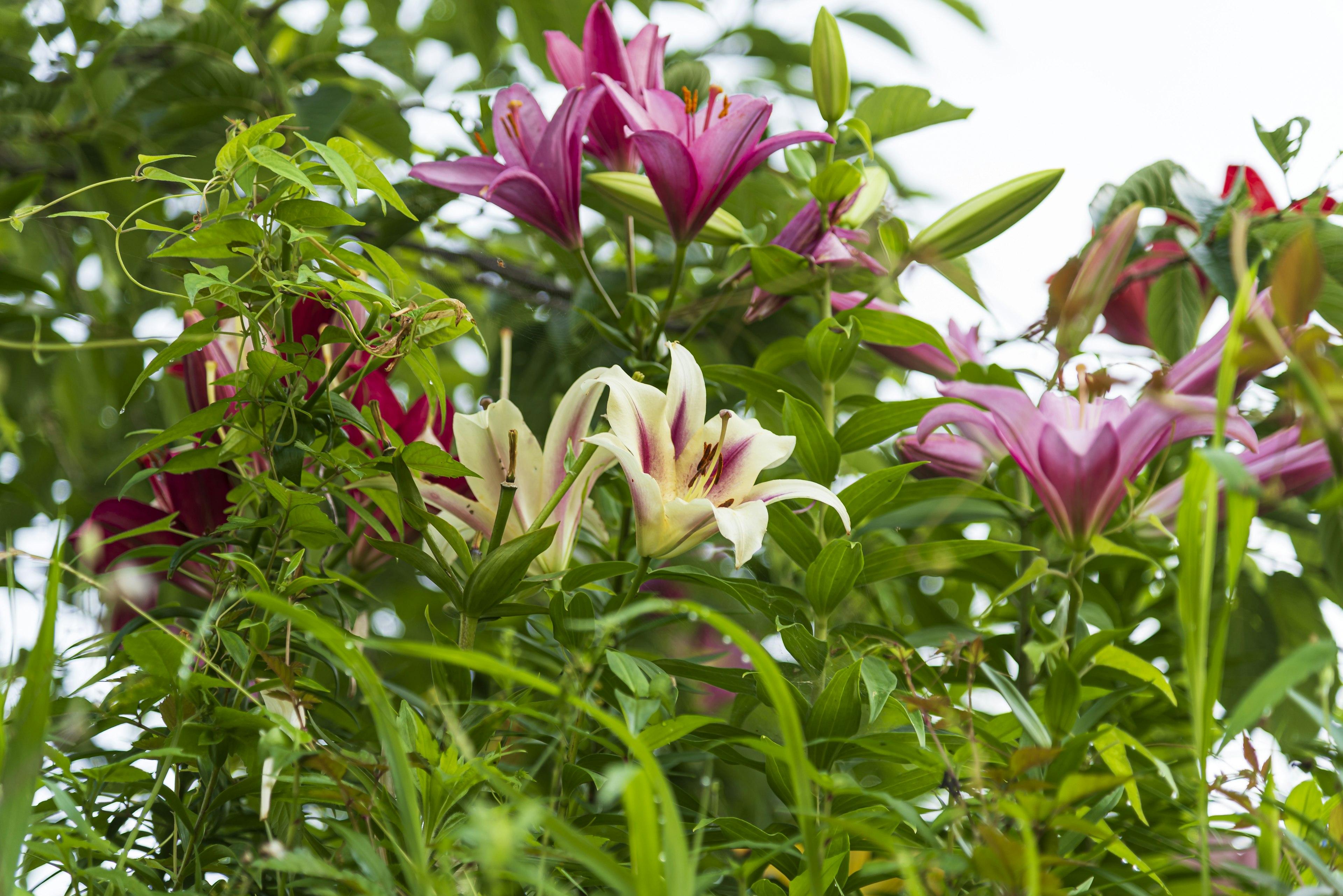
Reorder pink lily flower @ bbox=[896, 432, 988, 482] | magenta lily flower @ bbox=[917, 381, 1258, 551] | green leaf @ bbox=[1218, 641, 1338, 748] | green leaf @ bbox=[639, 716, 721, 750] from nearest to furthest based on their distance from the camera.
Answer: green leaf @ bbox=[1218, 641, 1338, 748], green leaf @ bbox=[639, 716, 721, 750], magenta lily flower @ bbox=[917, 381, 1258, 551], pink lily flower @ bbox=[896, 432, 988, 482]

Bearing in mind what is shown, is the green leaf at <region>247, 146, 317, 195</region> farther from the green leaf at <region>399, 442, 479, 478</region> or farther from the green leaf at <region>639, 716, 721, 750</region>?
the green leaf at <region>639, 716, 721, 750</region>

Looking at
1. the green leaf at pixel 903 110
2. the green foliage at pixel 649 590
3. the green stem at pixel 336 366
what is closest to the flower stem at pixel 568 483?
the green foliage at pixel 649 590

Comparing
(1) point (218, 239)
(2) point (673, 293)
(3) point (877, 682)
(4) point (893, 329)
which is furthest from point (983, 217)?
(1) point (218, 239)

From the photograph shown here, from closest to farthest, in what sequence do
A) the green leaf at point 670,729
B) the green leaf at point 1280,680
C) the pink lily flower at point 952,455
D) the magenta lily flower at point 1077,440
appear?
the green leaf at point 1280,680 < the green leaf at point 670,729 < the magenta lily flower at point 1077,440 < the pink lily flower at point 952,455

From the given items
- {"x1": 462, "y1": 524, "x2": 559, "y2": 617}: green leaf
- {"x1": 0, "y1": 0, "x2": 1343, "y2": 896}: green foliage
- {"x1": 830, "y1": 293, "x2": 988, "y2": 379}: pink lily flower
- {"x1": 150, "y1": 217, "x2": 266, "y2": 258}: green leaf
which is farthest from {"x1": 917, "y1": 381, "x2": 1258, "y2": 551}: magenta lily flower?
{"x1": 150, "y1": 217, "x2": 266, "y2": 258}: green leaf

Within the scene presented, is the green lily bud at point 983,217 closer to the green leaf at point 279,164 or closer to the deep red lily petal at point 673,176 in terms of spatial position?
the deep red lily petal at point 673,176

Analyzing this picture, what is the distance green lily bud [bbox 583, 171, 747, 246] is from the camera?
21.3 inches

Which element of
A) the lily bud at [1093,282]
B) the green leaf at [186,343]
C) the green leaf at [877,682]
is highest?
the lily bud at [1093,282]

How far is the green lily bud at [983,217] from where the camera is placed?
0.53 metres

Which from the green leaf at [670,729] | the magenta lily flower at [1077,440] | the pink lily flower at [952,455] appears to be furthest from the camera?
the pink lily flower at [952,455]

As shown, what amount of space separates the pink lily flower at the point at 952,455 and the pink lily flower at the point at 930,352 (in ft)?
0.19

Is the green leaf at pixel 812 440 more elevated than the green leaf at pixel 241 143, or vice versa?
the green leaf at pixel 241 143

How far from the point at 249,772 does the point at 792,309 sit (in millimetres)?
530

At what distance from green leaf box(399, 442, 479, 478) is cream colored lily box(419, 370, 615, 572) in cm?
5
